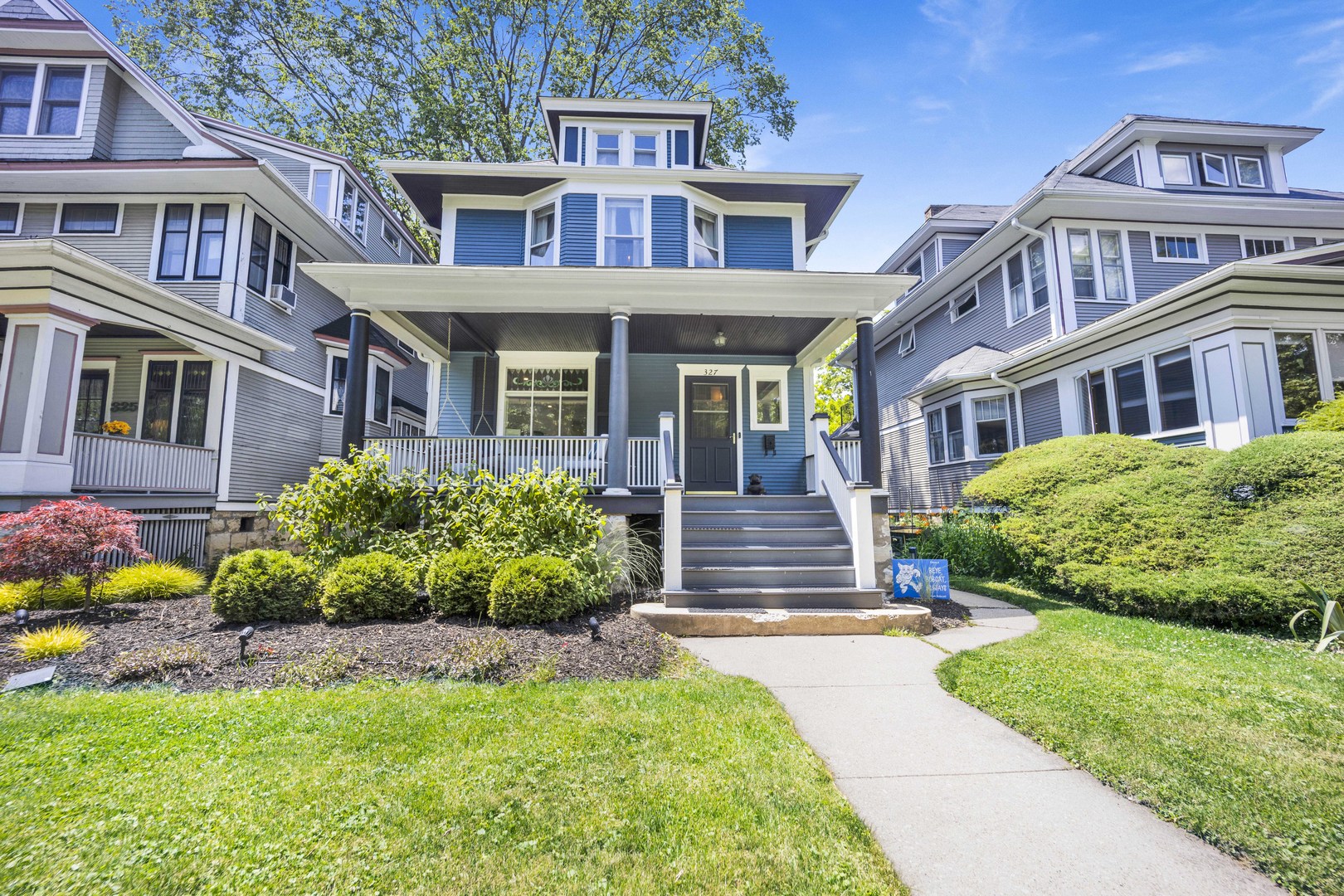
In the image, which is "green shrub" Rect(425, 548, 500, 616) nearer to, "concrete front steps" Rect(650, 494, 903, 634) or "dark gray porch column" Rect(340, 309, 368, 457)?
"concrete front steps" Rect(650, 494, 903, 634)

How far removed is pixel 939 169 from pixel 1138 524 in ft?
24.2

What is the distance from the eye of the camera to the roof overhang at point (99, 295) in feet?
22.8

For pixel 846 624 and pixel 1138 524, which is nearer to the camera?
pixel 846 624

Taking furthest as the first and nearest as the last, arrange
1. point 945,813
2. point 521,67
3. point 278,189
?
point 521,67 → point 278,189 → point 945,813

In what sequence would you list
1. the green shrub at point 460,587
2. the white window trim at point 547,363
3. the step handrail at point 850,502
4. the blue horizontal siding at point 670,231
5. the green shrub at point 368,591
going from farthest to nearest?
the white window trim at point 547,363
the blue horizontal siding at point 670,231
the step handrail at point 850,502
the green shrub at point 460,587
the green shrub at point 368,591

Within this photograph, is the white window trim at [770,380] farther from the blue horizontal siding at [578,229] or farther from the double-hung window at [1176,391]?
the double-hung window at [1176,391]

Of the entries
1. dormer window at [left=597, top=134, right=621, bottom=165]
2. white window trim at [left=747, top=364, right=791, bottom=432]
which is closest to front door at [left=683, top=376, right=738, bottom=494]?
white window trim at [left=747, top=364, right=791, bottom=432]

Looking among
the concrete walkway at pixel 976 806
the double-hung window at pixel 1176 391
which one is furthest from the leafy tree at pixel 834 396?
the concrete walkway at pixel 976 806

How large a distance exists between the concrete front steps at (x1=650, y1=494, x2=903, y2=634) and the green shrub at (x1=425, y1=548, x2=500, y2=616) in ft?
5.22

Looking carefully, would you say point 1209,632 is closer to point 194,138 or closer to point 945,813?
point 945,813

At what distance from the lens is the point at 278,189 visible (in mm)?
10625

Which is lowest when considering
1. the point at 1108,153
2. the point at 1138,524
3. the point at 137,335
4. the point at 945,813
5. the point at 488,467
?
the point at 945,813

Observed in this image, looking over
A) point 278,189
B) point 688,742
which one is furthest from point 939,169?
point 278,189

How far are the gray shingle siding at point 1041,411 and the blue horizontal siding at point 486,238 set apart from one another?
11.4 meters
